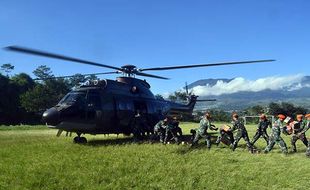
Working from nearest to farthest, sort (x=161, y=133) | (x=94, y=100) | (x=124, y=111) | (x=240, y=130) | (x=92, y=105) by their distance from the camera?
(x=240, y=130) → (x=92, y=105) → (x=94, y=100) → (x=161, y=133) → (x=124, y=111)

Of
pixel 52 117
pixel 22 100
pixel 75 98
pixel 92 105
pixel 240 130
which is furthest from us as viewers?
pixel 22 100

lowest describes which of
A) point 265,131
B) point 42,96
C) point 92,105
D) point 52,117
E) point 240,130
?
point 265,131

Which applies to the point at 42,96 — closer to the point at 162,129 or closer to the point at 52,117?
the point at 162,129

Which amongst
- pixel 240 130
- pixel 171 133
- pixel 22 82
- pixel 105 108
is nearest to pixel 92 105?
pixel 105 108

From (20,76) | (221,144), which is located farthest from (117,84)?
(20,76)

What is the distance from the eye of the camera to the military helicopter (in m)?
18.8

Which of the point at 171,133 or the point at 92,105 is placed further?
the point at 171,133

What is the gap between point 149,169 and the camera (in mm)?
14195

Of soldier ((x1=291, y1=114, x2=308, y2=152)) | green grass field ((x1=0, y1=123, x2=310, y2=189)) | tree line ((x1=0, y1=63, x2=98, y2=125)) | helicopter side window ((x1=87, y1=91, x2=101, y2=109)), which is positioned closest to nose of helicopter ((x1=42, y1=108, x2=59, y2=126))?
green grass field ((x1=0, y1=123, x2=310, y2=189))

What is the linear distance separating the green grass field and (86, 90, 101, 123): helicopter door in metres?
1.96

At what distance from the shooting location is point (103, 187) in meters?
12.2

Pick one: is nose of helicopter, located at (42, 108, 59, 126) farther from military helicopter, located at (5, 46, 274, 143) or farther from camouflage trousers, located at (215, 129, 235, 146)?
camouflage trousers, located at (215, 129, 235, 146)

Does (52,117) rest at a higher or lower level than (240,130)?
higher

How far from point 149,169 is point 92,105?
6654mm
